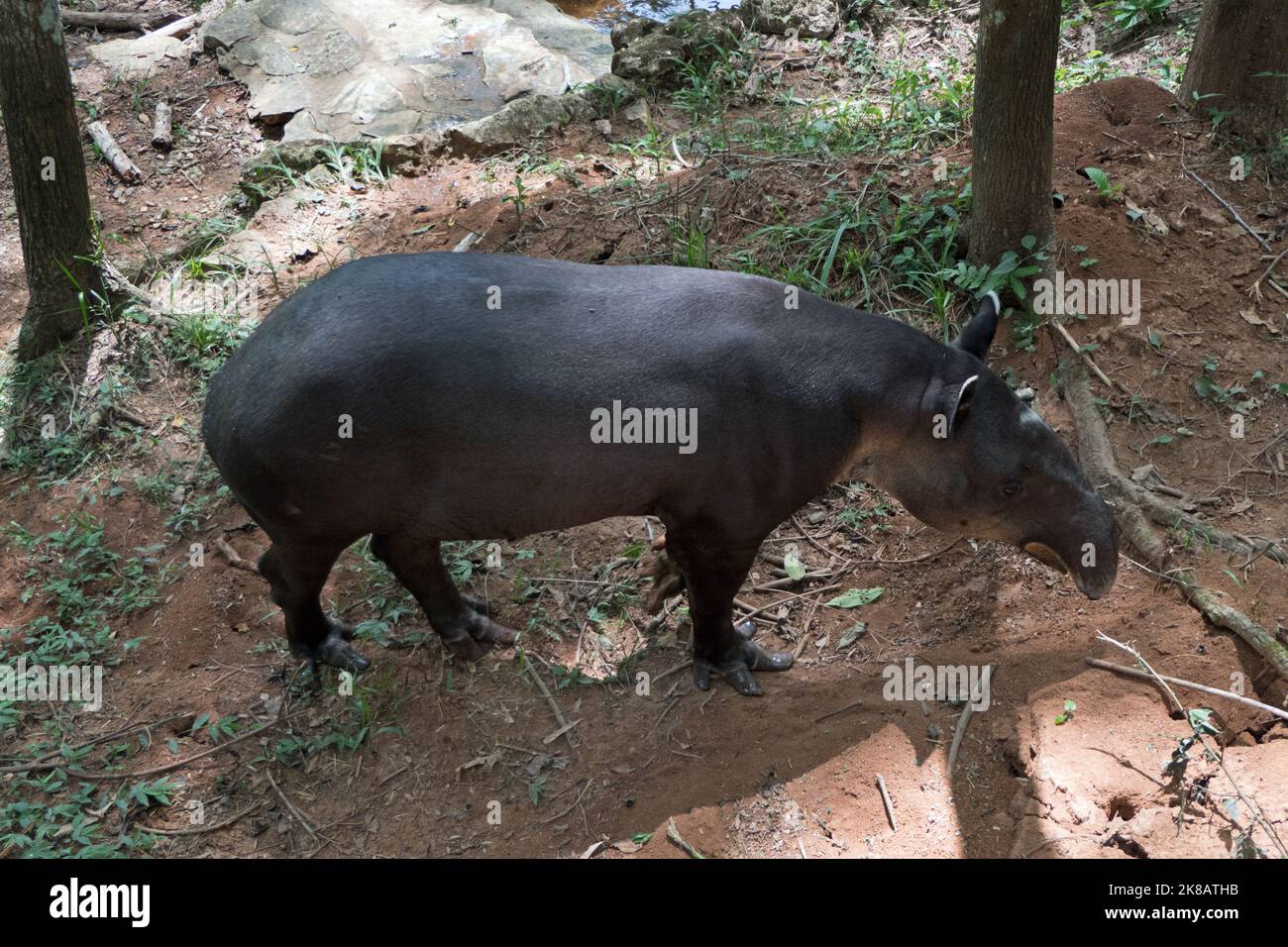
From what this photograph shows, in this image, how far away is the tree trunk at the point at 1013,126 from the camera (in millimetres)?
6082

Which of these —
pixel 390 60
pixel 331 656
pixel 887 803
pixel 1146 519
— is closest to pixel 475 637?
pixel 331 656

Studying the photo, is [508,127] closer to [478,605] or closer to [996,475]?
[478,605]

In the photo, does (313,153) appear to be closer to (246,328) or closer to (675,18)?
(246,328)

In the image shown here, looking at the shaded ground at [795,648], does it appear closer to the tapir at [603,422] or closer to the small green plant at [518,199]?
the small green plant at [518,199]

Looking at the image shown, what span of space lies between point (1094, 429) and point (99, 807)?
5512 mm

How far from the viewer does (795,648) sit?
5637mm

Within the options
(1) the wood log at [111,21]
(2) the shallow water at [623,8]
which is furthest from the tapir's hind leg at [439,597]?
(2) the shallow water at [623,8]

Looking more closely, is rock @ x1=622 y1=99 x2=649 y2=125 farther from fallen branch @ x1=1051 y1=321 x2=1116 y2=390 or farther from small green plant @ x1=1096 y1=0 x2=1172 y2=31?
small green plant @ x1=1096 y1=0 x2=1172 y2=31

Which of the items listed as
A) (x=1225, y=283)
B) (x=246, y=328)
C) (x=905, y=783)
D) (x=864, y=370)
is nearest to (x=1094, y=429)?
(x=1225, y=283)

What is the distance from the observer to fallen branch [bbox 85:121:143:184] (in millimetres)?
9297

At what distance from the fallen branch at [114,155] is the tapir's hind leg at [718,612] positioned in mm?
6883

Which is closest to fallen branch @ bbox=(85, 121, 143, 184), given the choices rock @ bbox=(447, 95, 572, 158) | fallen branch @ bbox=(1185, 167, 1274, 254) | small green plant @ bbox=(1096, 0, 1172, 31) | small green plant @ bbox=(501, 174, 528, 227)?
rock @ bbox=(447, 95, 572, 158)

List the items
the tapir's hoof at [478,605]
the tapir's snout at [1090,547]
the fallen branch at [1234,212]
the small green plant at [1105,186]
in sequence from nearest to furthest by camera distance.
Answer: the tapir's snout at [1090,547], the tapir's hoof at [478,605], the fallen branch at [1234,212], the small green plant at [1105,186]

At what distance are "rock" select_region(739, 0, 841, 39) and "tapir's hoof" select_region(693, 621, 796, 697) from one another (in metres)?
6.94
